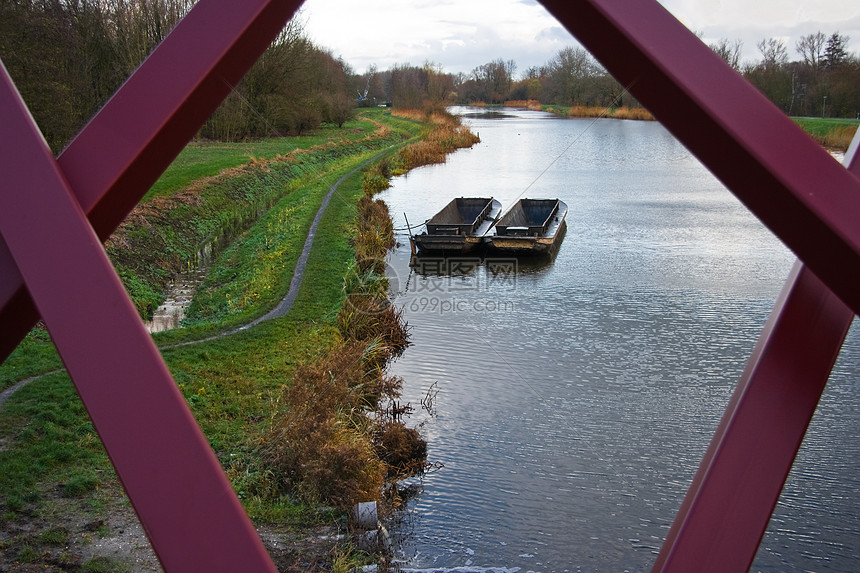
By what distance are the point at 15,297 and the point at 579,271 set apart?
15.5 m

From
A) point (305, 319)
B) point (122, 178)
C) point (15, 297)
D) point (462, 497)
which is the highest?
point (122, 178)

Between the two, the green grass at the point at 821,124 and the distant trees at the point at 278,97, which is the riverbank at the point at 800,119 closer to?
the green grass at the point at 821,124

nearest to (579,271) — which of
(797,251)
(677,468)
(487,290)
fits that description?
(487,290)

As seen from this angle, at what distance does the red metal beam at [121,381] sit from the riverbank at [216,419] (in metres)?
4.75

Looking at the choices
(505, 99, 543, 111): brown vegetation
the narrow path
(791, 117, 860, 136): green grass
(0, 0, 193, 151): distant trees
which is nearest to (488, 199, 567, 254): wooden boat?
the narrow path

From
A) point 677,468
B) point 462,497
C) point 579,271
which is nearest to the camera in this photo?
point 462,497

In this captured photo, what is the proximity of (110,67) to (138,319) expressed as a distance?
2399cm

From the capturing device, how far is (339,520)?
20.1ft

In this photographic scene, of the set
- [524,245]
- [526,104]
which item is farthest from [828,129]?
[526,104]

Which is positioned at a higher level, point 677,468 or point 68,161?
point 68,161

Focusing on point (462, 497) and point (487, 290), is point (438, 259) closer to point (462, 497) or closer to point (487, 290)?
point (487, 290)

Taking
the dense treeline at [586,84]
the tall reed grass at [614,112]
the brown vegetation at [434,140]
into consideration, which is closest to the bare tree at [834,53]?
Answer: the dense treeline at [586,84]

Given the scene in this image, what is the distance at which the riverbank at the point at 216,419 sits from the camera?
5195 millimetres

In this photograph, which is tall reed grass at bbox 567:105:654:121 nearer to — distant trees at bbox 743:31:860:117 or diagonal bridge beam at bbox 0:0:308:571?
distant trees at bbox 743:31:860:117
